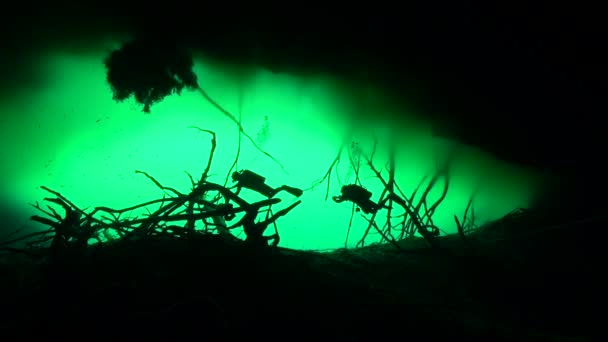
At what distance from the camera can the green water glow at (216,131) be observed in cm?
505

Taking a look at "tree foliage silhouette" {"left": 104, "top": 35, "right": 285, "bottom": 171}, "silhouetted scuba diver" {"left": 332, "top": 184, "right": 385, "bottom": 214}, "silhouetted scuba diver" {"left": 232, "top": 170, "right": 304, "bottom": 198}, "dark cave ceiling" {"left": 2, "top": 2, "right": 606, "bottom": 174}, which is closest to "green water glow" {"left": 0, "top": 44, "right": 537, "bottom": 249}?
"tree foliage silhouette" {"left": 104, "top": 35, "right": 285, "bottom": 171}

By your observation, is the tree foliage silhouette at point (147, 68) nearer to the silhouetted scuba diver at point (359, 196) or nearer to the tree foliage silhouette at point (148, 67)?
the tree foliage silhouette at point (148, 67)

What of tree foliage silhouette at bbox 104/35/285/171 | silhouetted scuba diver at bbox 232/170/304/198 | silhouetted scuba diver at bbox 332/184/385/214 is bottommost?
silhouetted scuba diver at bbox 232/170/304/198

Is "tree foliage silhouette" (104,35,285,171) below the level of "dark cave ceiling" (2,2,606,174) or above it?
below

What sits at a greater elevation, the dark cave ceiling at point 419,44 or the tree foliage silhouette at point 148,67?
the dark cave ceiling at point 419,44

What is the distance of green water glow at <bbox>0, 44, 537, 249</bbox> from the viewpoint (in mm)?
5047

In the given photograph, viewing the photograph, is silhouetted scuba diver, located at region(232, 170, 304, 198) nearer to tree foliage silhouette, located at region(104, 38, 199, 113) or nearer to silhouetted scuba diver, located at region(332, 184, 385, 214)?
silhouetted scuba diver, located at region(332, 184, 385, 214)

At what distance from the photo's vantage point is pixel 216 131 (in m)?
6.85

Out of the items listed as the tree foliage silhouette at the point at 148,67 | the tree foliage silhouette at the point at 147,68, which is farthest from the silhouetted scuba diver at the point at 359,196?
the tree foliage silhouette at the point at 147,68

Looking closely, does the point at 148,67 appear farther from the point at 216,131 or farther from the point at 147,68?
the point at 216,131

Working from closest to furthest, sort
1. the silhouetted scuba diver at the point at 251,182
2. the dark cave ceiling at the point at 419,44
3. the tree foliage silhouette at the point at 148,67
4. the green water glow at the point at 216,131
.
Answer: the silhouetted scuba diver at the point at 251,182 → the dark cave ceiling at the point at 419,44 → the tree foliage silhouette at the point at 148,67 → the green water glow at the point at 216,131

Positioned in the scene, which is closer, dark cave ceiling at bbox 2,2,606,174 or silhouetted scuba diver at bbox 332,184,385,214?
silhouetted scuba diver at bbox 332,184,385,214

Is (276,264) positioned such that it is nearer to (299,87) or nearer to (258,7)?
(258,7)

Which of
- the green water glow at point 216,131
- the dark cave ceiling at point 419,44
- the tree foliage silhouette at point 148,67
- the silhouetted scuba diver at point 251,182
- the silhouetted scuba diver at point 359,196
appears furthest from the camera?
the green water glow at point 216,131
